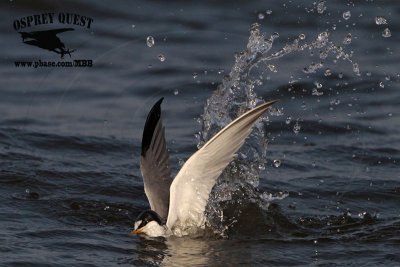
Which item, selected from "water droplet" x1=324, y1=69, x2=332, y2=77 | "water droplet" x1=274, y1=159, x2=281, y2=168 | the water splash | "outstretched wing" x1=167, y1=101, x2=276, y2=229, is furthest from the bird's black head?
"water droplet" x1=324, y1=69, x2=332, y2=77

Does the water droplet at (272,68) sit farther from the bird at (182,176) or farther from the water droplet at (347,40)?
the bird at (182,176)

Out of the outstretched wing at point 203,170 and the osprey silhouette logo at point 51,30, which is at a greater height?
the osprey silhouette logo at point 51,30

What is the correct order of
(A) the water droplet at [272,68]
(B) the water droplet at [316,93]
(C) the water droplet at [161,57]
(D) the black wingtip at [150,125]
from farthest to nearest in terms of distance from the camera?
(C) the water droplet at [161,57] < (B) the water droplet at [316,93] < (A) the water droplet at [272,68] < (D) the black wingtip at [150,125]

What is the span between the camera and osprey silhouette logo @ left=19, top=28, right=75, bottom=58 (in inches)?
456

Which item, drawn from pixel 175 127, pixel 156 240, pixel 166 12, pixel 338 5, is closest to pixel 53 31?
pixel 166 12

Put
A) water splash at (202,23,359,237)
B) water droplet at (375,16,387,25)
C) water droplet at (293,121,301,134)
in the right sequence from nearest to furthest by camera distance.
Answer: water splash at (202,23,359,237)
water droplet at (293,121,301,134)
water droplet at (375,16,387,25)

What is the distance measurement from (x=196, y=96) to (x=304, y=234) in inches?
144

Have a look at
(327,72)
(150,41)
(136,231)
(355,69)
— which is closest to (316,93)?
(327,72)

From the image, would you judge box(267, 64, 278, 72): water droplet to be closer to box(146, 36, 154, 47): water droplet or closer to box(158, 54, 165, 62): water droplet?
box(158, 54, 165, 62): water droplet

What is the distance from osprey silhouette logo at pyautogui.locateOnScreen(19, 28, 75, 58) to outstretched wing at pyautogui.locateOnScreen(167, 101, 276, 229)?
4.69 m

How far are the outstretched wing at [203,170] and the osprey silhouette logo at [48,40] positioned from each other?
4692 mm

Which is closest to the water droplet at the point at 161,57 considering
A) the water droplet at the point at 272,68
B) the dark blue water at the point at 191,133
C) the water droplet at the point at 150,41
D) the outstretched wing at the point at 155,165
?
the dark blue water at the point at 191,133

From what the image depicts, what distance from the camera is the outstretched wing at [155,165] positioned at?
746 cm

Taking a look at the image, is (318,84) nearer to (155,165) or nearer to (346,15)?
(346,15)
